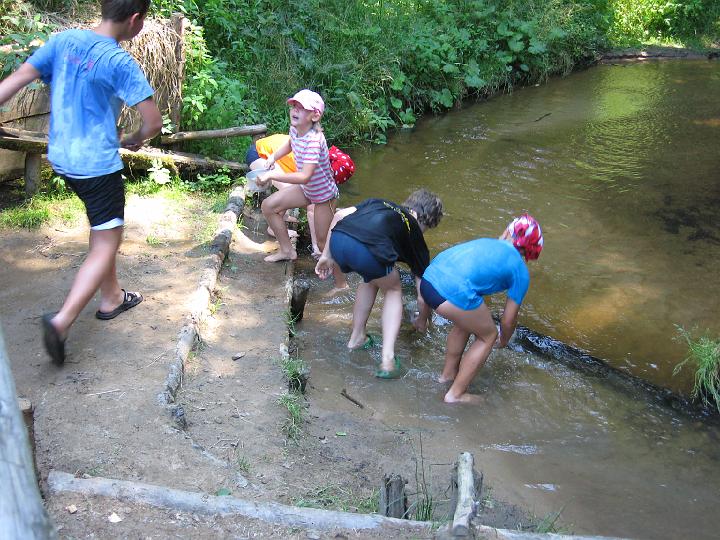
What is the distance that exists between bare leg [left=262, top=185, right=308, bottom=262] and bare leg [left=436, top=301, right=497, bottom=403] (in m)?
1.93

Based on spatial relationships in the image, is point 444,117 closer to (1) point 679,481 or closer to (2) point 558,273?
(2) point 558,273

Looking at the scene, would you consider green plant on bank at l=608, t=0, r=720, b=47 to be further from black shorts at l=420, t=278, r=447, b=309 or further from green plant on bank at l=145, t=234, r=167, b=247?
black shorts at l=420, t=278, r=447, b=309

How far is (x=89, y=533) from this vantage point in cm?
272

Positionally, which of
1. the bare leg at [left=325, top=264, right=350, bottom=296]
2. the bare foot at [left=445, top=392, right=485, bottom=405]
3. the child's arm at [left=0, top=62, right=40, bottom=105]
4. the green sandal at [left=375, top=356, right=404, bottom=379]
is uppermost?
the child's arm at [left=0, top=62, right=40, bottom=105]

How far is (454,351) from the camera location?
15.9 feet

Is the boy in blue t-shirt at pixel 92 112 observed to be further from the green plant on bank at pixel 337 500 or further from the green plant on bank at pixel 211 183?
the green plant on bank at pixel 211 183

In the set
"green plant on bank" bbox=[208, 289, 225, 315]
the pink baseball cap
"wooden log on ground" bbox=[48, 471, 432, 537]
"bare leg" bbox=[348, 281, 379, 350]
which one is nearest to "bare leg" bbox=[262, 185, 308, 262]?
the pink baseball cap

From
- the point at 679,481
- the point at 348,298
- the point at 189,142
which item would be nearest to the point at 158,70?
the point at 189,142

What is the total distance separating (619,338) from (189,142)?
4.93m

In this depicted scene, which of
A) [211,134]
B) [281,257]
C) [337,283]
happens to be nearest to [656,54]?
[211,134]

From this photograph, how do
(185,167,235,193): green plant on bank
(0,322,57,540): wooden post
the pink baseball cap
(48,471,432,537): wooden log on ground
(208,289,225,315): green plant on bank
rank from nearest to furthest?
(0,322,57,540): wooden post, (48,471,432,537): wooden log on ground, (208,289,225,315): green plant on bank, the pink baseball cap, (185,167,235,193): green plant on bank

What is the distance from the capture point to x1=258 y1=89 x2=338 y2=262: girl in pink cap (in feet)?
18.3

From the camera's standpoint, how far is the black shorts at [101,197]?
13.3ft

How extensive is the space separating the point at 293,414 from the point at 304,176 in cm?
214
